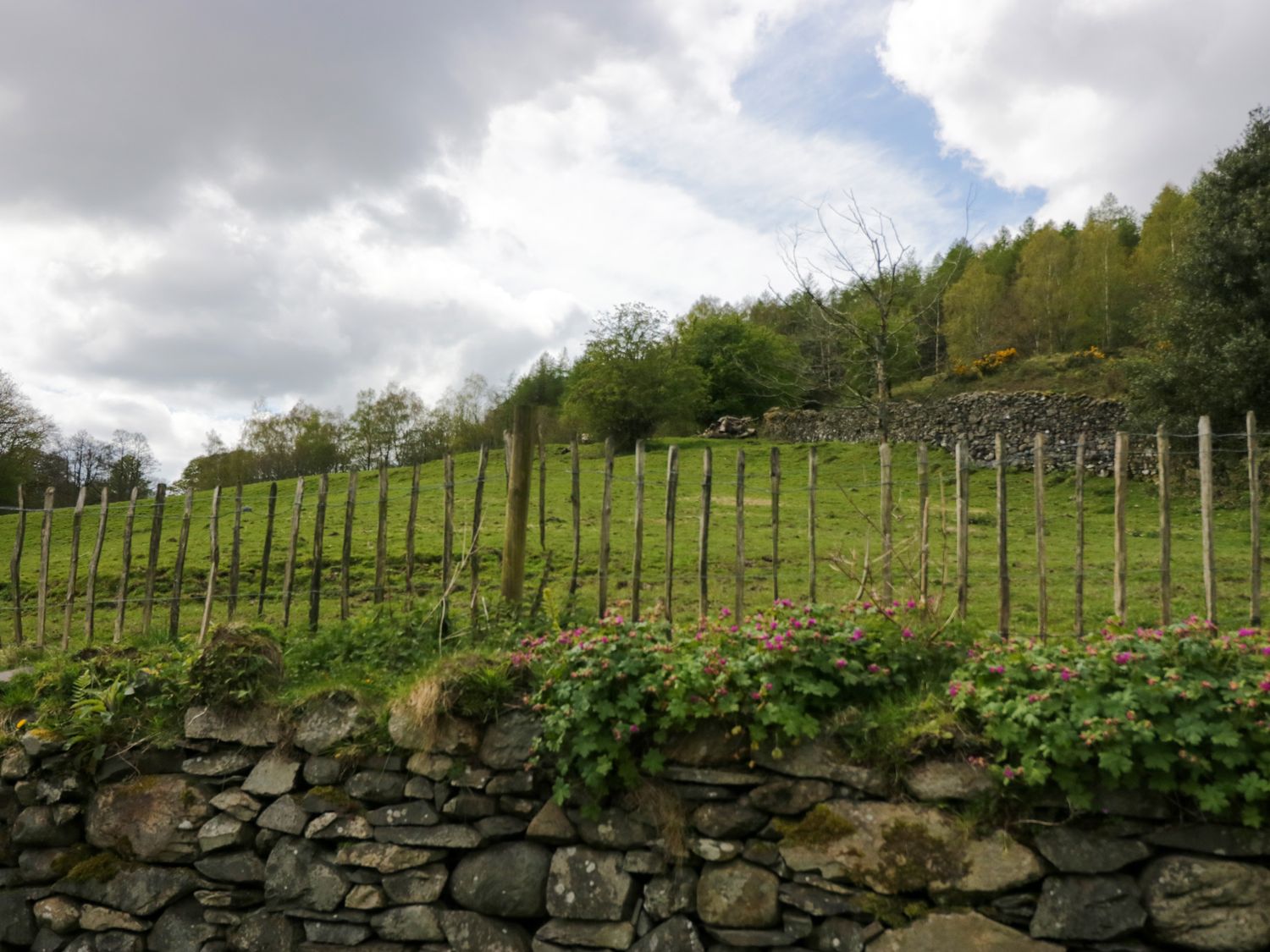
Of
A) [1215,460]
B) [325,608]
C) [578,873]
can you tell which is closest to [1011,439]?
[1215,460]

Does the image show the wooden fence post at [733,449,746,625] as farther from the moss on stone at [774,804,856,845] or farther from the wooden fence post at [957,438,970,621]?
the moss on stone at [774,804,856,845]

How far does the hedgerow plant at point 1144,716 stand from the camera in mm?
4430

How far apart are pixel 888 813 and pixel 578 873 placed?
6.26ft

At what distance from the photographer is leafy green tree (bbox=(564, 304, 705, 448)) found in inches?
1417

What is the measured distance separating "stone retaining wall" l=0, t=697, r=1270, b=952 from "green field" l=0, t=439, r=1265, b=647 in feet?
5.83

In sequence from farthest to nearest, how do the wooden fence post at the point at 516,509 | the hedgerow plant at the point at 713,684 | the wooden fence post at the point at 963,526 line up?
the wooden fence post at the point at 516,509
the wooden fence post at the point at 963,526
the hedgerow plant at the point at 713,684

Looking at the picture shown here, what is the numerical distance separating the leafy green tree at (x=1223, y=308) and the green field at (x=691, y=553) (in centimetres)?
233

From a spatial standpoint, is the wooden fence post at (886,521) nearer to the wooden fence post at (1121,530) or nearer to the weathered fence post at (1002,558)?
the weathered fence post at (1002,558)

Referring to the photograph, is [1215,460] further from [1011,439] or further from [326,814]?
[326,814]

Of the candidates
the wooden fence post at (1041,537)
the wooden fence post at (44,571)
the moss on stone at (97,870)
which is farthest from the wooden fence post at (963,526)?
the wooden fence post at (44,571)

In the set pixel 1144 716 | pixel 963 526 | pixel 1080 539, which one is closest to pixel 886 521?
pixel 963 526

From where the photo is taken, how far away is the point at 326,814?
236 inches

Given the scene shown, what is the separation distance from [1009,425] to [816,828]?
2459 cm

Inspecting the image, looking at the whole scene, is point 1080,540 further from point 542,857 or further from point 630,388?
point 630,388
